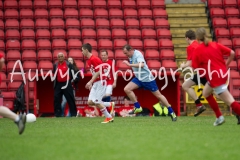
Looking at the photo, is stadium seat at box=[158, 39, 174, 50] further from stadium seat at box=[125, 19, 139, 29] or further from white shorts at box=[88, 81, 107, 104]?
white shorts at box=[88, 81, 107, 104]

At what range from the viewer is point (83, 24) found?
21.4m

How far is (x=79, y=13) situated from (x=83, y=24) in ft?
3.06

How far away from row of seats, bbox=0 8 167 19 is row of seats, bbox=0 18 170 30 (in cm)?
38

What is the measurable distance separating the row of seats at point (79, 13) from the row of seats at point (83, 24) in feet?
1.23

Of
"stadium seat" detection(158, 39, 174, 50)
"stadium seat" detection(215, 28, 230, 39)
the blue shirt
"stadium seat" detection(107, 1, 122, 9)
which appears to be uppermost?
"stadium seat" detection(107, 1, 122, 9)

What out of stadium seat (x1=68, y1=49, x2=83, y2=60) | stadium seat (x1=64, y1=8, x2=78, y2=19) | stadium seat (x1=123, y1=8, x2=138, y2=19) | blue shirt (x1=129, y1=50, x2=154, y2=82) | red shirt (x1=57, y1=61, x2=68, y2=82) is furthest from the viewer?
stadium seat (x1=123, y1=8, x2=138, y2=19)

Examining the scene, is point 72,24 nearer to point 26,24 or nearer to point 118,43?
point 26,24

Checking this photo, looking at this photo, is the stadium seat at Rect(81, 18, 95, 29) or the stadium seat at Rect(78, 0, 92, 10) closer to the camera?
the stadium seat at Rect(81, 18, 95, 29)

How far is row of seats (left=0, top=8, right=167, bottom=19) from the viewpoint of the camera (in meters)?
21.8

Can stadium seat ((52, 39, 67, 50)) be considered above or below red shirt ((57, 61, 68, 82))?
above

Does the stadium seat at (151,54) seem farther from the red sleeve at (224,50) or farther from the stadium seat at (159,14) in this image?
the red sleeve at (224,50)

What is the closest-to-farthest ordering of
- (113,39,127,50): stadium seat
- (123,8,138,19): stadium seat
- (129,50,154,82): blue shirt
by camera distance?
Result: 1. (129,50,154,82): blue shirt
2. (113,39,127,50): stadium seat
3. (123,8,138,19): stadium seat

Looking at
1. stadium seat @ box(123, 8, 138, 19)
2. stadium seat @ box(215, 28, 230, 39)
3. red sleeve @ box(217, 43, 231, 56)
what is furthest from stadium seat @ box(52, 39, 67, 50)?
red sleeve @ box(217, 43, 231, 56)

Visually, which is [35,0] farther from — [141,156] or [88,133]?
[141,156]
